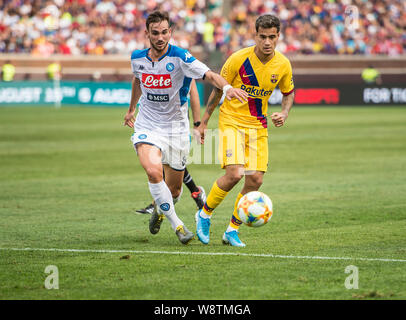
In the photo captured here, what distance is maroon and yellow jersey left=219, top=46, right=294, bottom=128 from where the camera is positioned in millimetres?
7797

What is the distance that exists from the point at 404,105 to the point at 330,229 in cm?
2546

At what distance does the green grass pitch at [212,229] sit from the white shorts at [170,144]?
84 centimetres

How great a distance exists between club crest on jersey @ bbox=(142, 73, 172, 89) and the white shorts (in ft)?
1.65

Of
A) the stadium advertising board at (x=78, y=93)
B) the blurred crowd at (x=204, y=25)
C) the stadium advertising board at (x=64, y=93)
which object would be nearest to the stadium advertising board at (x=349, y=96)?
the stadium advertising board at (x=78, y=93)

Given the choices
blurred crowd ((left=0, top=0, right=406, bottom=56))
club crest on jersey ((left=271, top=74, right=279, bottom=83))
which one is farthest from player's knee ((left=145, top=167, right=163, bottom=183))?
blurred crowd ((left=0, top=0, right=406, bottom=56))

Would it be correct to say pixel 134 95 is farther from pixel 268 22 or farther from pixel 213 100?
pixel 268 22

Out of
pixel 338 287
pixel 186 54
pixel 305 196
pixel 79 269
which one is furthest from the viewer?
pixel 305 196

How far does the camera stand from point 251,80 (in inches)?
308

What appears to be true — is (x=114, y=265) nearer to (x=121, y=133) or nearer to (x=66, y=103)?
(x=121, y=133)

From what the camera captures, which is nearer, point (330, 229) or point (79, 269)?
point (79, 269)

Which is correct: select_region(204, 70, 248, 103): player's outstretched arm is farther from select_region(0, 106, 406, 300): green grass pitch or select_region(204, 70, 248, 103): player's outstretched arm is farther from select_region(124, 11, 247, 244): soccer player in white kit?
select_region(0, 106, 406, 300): green grass pitch

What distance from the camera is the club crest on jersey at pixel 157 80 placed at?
794 centimetres
